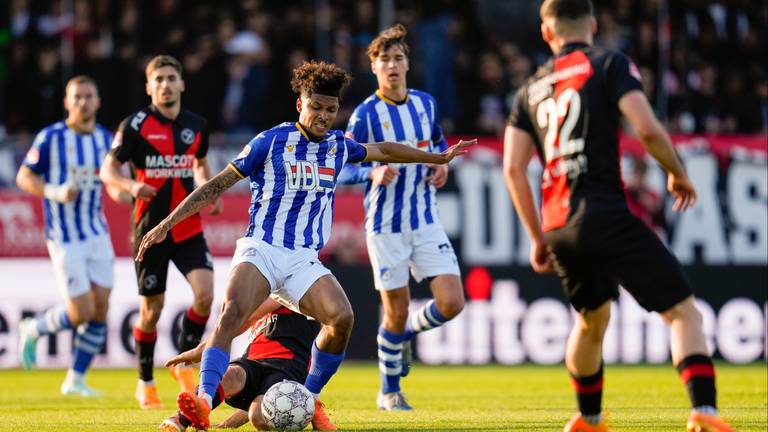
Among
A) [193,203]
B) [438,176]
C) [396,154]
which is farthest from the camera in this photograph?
[438,176]

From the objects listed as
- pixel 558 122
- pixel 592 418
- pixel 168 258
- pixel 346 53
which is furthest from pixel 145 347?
pixel 346 53

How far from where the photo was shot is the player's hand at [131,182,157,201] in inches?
375

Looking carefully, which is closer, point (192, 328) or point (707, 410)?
point (707, 410)

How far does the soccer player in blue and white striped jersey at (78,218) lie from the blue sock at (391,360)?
3237 millimetres

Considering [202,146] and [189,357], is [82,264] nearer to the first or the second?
[202,146]

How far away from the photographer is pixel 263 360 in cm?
818

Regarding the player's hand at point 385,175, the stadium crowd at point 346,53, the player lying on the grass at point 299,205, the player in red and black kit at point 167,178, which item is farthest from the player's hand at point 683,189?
the stadium crowd at point 346,53

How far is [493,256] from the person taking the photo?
16.5 meters

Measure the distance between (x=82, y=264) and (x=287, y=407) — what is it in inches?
199

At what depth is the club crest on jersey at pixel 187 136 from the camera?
1038 cm

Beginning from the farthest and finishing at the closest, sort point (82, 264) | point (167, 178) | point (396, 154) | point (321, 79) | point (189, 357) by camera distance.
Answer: point (82, 264)
point (167, 178)
point (396, 154)
point (321, 79)
point (189, 357)

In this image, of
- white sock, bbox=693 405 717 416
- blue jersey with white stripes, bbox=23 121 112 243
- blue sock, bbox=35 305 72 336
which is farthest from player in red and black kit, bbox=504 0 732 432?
blue sock, bbox=35 305 72 336

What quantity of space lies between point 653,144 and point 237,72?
495 inches

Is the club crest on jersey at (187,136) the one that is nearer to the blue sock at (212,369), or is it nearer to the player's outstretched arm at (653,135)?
the blue sock at (212,369)
